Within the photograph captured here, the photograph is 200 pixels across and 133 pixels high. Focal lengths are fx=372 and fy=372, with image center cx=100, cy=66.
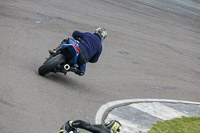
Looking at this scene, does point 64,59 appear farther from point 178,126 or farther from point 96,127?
point 96,127

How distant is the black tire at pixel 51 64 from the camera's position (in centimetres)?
849

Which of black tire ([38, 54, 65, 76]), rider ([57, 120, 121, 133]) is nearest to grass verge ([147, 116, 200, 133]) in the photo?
black tire ([38, 54, 65, 76])

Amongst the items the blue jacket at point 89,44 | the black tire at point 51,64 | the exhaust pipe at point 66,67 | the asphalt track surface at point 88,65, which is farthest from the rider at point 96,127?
the blue jacket at point 89,44

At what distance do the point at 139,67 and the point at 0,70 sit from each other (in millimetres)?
5690

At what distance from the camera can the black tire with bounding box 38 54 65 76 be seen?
8.49 meters

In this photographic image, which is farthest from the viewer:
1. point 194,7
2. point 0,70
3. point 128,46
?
point 194,7

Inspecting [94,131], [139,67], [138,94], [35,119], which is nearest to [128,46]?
[139,67]

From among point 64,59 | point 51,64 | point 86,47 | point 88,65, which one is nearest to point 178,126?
point 86,47

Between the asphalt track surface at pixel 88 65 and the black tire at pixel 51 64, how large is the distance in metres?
0.21

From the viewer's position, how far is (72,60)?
29.1 feet

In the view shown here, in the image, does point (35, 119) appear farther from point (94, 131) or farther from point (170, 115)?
point (170, 115)

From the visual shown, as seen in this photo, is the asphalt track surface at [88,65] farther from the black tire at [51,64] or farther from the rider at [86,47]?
A: the rider at [86,47]

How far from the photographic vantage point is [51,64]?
848cm

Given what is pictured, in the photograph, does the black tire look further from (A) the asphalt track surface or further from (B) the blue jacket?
(B) the blue jacket
